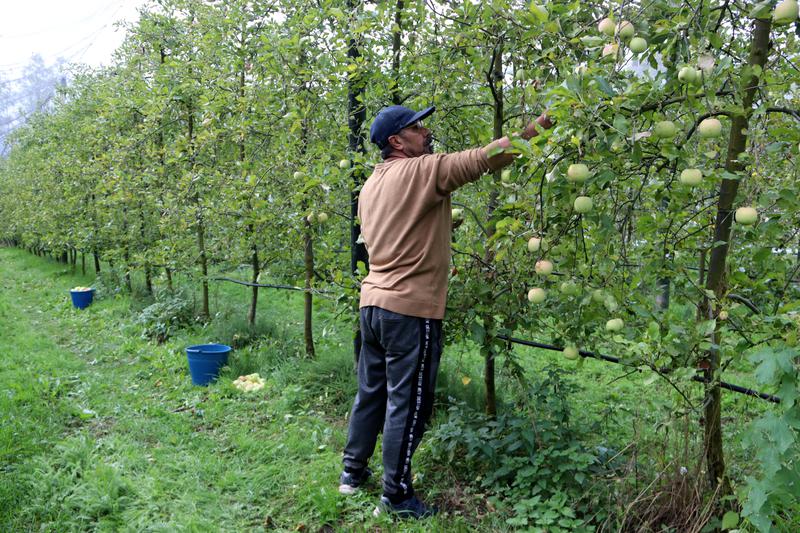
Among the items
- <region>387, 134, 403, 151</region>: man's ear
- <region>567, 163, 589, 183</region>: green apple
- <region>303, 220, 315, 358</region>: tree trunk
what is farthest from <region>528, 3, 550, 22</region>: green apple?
<region>303, 220, 315, 358</region>: tree trunk

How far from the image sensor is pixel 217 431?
4.43 m

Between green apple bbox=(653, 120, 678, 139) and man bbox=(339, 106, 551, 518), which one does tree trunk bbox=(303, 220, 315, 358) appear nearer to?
man bbox=(339, 106, 551, 518)

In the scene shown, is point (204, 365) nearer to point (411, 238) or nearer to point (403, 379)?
point (403, 379)

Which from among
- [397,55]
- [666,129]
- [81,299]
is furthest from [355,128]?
[81,299]

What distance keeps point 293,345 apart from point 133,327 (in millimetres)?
2916

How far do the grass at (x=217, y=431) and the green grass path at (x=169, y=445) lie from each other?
1 centimetres

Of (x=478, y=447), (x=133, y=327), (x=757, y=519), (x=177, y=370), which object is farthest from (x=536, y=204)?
(x=133, y=327)

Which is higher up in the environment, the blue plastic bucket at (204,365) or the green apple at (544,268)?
the green apple at (544,268)

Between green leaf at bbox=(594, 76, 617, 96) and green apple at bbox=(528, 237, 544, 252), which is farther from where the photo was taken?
green apple at bbox=(528, 237, 544, 252)

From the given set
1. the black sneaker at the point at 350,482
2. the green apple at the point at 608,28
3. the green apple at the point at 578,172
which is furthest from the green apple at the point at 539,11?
the black sneaker at the point at 350,482

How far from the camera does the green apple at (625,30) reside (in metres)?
2.00

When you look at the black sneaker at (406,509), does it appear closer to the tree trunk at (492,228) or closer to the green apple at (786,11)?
the tree trunk at (492,228)

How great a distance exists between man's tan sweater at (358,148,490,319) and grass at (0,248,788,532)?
0.84 m

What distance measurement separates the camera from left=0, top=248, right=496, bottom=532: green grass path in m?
3.15
